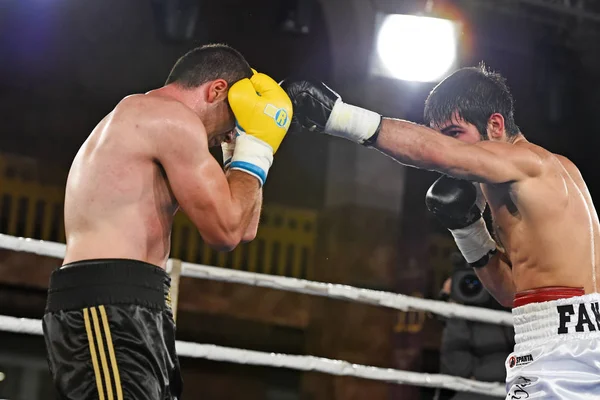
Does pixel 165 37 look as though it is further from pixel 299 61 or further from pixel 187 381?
pixel 187 381

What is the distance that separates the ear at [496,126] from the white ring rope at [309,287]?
772mm

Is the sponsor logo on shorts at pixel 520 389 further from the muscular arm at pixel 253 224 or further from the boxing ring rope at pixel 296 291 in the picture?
the boxing ring rope at pixel 296 291

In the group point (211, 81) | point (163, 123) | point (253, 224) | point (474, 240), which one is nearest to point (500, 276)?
point (474, 240)

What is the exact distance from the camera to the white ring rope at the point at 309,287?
230 centimetres

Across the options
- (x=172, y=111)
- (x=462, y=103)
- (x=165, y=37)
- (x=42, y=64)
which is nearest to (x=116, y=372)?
(x=172, y=111)

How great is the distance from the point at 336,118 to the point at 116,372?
Result: 793 millimetres

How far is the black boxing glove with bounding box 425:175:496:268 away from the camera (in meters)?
Answer: 2.13

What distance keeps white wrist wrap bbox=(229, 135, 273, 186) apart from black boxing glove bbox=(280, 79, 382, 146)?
0.19 m

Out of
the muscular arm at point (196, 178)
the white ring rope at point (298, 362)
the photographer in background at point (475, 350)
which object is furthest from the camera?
the photographer in background at point (475, 350)

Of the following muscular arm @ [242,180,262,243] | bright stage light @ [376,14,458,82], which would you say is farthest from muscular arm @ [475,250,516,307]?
bright stage light @ [376,14,458,82]

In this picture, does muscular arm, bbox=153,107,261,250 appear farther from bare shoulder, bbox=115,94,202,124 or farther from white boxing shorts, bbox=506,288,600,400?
white boxing shorts, bbox=506,288,600,400

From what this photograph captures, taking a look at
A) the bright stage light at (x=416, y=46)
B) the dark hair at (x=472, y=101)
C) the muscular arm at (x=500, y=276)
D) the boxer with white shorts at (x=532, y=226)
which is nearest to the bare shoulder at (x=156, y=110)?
the boxer with white shorts at (x=532, y=226)

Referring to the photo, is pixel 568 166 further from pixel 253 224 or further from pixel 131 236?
pixel 131 236

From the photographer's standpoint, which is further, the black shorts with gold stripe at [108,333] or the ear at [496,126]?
the ear at [496,126]
